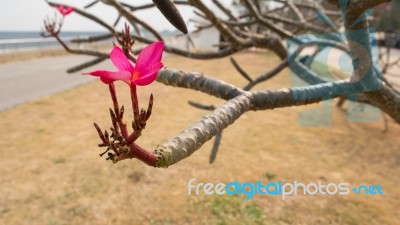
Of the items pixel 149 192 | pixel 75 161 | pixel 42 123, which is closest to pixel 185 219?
pixel 149 192

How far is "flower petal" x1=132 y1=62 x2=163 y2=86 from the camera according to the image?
18.8 inches

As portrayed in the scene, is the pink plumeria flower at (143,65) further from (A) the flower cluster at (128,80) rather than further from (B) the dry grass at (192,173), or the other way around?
(B) the dry grass at (192,173)

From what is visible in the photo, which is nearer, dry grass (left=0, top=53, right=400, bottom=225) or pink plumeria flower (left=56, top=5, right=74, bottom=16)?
pink plumeria flower (left=56, top=5, right=74, bottom=16)

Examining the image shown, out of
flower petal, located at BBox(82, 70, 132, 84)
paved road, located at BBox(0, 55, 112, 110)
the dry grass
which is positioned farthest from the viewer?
paved road, located at BBox(0, 55, 112, 110)

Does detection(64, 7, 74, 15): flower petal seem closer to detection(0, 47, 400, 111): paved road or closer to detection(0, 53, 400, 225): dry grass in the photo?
detection(0, 53, 400, 225): dry grass

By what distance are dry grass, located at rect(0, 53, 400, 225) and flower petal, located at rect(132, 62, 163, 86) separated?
420 centimetres

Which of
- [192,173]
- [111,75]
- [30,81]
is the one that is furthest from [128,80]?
[30,81]

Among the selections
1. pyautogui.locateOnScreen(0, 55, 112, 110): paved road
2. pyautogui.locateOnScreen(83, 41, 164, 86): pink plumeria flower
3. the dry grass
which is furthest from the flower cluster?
pyautogui.locateOnScreen(0, 55, 112, 110): paved road

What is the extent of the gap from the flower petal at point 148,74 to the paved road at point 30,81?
1134 centimetres

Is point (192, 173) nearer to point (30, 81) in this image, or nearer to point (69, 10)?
point (69, 10)

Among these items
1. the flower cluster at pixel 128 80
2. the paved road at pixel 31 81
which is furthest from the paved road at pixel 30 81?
the flower cluster at pixel 128 80

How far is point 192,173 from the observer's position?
5.67 m

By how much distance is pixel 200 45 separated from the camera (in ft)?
127

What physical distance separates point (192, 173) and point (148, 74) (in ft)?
17.4
